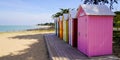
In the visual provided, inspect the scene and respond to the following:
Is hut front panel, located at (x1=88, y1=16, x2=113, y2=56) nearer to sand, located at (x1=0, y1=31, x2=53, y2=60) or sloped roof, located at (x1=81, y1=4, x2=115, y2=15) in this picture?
sloped roof, located at (x1=81, y1=4, x2=115, y2=15)

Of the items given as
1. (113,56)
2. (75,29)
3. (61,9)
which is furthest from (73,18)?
(61,9)

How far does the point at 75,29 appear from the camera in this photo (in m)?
13.5

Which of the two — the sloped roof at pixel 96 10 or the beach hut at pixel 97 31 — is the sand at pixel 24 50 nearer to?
the beach hut at pixel 97 31

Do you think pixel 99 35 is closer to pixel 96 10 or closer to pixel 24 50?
pixel 96 10

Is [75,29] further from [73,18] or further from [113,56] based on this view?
[113,56]

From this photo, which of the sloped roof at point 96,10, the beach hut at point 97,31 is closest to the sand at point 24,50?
the beach hut at point 97,31

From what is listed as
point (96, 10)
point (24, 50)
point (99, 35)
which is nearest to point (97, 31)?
point (99, 35)

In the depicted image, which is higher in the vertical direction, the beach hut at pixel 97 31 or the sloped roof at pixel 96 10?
the sloped roof at pixel 96 10

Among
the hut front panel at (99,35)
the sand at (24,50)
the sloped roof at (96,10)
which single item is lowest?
the sand at (24,50)

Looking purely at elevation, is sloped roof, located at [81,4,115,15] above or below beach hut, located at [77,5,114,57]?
above

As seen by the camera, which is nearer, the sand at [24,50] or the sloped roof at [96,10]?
the sloped roof at [96,10]

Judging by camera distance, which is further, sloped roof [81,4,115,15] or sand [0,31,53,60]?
sand [0,31,53,60]

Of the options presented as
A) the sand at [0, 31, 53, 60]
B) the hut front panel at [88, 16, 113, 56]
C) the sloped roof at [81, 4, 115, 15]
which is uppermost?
the sloped roof at [81, 4, 115, 15]

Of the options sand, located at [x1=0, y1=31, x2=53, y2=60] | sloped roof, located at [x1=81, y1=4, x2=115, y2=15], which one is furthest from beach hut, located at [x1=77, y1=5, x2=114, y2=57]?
sand, located at [x1=0, y1=31, x2=53, y2=60]
